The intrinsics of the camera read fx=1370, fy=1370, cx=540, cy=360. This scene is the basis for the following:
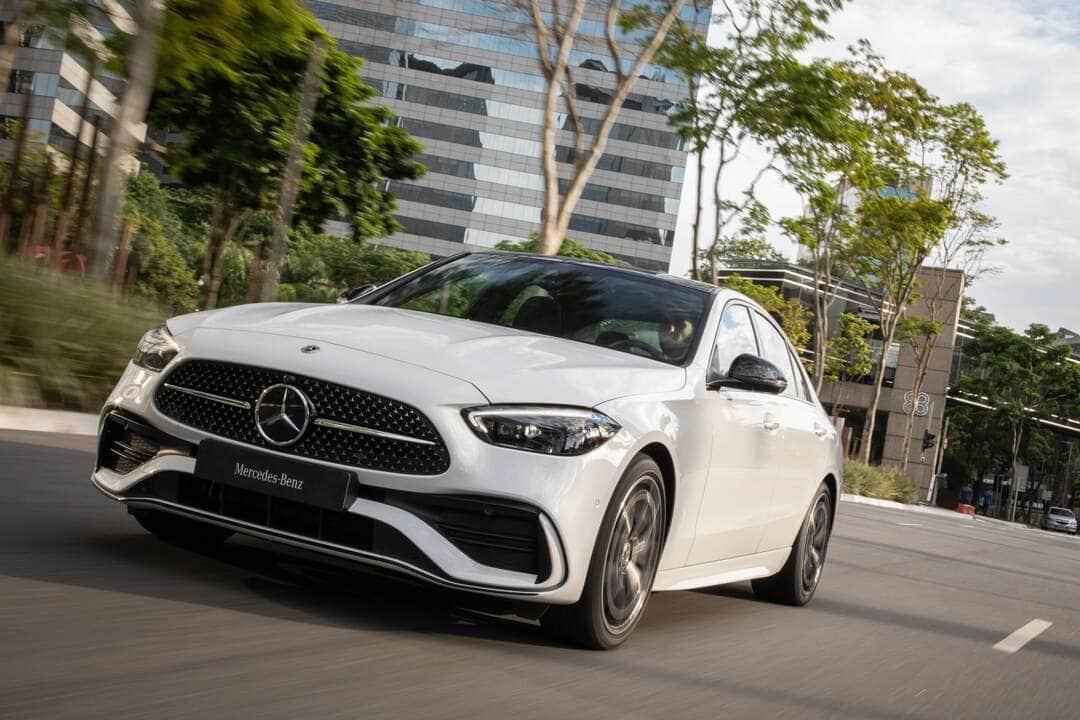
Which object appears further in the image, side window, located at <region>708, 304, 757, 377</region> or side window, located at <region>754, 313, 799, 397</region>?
side window, located at <region>754, 313, 799, 397</region>

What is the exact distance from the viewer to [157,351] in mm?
4891

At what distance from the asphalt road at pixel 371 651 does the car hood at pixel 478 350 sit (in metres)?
0.89

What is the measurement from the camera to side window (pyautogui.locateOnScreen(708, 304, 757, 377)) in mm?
5766

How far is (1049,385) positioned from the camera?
2810 inches

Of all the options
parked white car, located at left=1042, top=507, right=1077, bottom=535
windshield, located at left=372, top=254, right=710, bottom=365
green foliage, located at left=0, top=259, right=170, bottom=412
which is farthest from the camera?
parked white car, located at left=1042, top=507, right=1077, bottom=535

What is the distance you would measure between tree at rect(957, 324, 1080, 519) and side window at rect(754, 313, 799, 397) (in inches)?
2654

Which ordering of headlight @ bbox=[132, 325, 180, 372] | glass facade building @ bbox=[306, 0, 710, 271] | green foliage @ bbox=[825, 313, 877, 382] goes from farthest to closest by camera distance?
glass facade building @ bbox=[306, 0, 710, 271]
green foliage @ bbox=[825, 313, 877, 382]
headlight @ bbox=[132, 325, 180, 372]

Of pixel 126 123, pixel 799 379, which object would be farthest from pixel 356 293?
pixel 126 123

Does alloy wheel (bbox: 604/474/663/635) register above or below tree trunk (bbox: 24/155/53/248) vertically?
below

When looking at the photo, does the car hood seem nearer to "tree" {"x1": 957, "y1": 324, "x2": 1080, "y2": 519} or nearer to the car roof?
the car roof

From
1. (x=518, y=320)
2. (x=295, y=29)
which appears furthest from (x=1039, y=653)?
(x=295, y=29)

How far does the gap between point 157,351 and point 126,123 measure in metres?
8.26

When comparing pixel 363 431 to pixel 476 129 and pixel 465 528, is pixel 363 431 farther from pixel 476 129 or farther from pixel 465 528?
pixel 476 129

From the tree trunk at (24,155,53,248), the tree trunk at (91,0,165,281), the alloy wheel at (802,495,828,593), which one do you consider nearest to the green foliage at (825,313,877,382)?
the tree trunk at (24,155,53,248)
